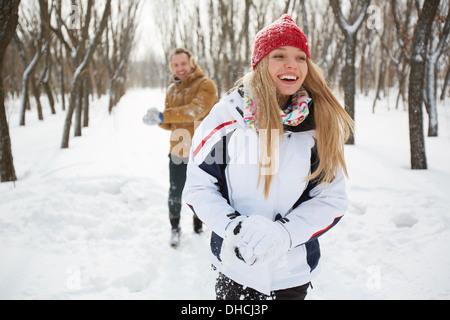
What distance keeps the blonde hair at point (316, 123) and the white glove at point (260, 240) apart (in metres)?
0.14

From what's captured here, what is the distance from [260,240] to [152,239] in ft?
6.58

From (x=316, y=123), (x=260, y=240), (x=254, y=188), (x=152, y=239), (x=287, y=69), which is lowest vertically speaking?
(x=152, y=239)

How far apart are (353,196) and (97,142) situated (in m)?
5.50

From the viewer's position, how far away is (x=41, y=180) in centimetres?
344

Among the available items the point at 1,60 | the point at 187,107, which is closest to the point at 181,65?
the point at 187,107

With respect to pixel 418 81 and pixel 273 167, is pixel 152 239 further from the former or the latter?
pixel 418 81

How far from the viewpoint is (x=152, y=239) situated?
2.65m

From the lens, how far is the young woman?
1005 mm

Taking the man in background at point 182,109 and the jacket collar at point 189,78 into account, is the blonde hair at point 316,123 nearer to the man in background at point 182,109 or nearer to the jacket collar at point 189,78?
the man in background at point 182,109

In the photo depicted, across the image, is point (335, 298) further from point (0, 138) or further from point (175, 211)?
point (0, 138)

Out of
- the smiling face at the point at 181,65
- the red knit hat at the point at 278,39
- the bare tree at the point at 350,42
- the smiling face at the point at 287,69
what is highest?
the bare tree at the point at 350,42

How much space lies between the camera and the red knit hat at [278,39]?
3.48ft

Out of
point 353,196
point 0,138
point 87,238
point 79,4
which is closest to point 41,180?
point 0,138

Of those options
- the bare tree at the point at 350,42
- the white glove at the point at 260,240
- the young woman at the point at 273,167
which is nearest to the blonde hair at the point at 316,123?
the young woman at the point at 273,167
